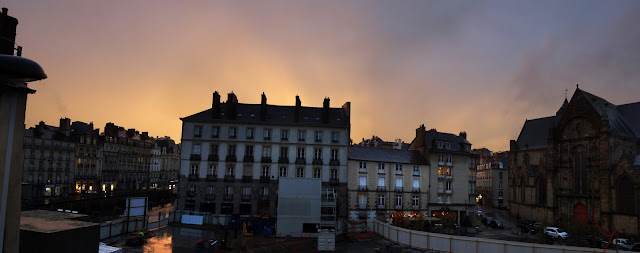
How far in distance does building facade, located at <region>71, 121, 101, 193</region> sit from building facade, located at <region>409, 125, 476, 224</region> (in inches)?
2690

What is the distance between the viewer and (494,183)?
339 ft

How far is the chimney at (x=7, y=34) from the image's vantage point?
7522 mm

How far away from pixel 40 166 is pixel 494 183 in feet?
336

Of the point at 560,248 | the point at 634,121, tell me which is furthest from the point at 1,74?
the point at 634,121

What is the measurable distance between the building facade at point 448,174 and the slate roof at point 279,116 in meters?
14.3

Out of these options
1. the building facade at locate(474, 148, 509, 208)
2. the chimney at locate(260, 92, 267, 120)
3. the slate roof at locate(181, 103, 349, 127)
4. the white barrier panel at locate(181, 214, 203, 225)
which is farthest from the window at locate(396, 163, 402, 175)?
the building facade at locate(474, 148, 509, 208)

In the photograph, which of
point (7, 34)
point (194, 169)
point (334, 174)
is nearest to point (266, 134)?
point (194, 169)

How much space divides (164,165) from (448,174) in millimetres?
88671

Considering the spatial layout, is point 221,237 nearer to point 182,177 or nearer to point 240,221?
point 240,221

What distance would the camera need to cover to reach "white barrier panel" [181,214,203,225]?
43.8 metres

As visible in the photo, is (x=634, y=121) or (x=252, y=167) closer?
(x=252, y=167)

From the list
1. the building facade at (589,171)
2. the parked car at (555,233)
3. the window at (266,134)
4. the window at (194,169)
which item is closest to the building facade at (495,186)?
the building facade at (589,171)

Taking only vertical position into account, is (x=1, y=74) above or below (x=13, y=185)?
above

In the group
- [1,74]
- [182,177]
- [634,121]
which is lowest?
[182,177]
